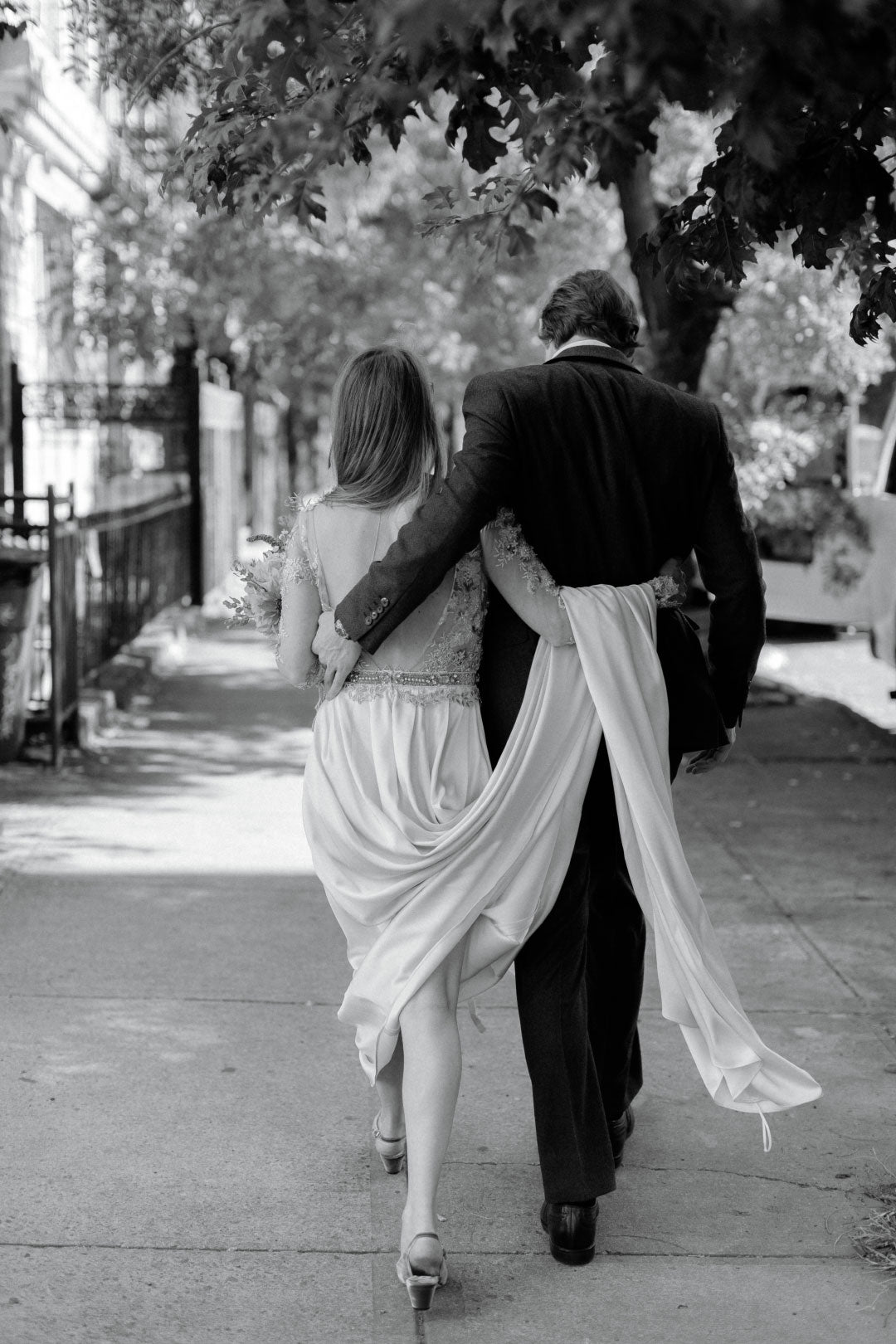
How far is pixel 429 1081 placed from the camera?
11.0 feet

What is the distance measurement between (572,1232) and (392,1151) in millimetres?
550

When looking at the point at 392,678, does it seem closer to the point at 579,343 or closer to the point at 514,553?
the point at 514,553

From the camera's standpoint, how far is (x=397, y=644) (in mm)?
3490

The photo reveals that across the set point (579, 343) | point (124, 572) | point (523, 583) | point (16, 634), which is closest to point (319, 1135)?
point (523, 583)

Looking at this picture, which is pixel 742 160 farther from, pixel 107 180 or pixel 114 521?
pixel 107 180

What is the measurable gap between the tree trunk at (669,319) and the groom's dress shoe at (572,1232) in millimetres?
6912

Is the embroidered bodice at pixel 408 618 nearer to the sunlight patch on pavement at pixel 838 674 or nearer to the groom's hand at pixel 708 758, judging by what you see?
the groom's hand at pixel 708 758

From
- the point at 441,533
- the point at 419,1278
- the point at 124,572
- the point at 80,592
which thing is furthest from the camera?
the point at 124,572

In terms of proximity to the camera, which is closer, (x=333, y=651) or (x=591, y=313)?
(x=333, y=651)

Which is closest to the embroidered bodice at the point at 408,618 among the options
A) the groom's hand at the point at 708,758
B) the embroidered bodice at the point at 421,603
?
the embroidered bodice at the point at 421,603

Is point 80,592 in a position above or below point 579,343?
below

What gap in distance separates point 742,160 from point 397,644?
3.82 ft

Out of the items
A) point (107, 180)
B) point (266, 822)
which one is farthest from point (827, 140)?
point (107, 180)

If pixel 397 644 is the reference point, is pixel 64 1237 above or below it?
below
